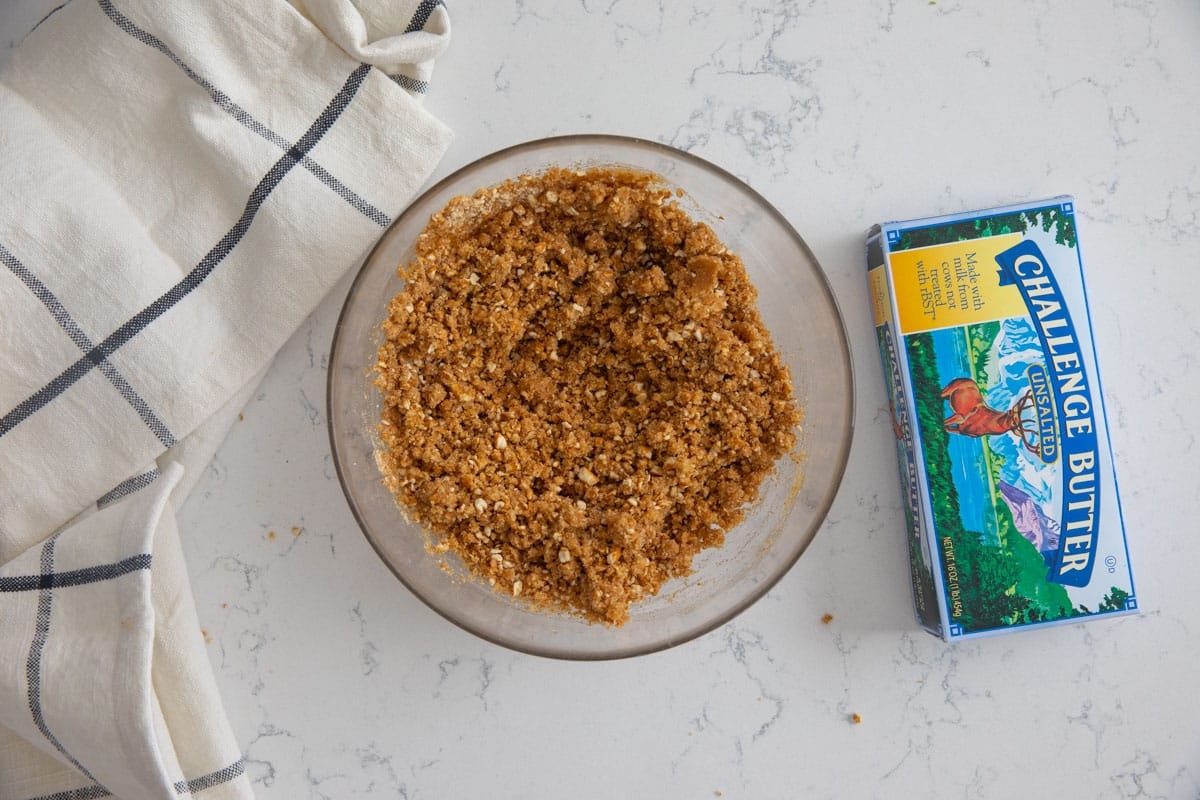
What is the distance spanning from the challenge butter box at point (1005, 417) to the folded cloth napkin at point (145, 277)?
2.65 ft

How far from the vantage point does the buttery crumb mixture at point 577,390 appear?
4.02ft

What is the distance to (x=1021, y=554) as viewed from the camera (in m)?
1.30

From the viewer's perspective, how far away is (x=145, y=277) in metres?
1.27

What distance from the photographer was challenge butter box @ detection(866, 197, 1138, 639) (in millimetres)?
1287

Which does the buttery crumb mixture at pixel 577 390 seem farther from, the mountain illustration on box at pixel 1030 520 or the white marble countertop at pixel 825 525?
the mountain illustration on box at pixel 1030 520

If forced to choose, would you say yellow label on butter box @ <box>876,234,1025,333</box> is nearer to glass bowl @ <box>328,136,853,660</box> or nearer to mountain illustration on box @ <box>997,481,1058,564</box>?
glass bowl @ <box>328,136,853,660</box>

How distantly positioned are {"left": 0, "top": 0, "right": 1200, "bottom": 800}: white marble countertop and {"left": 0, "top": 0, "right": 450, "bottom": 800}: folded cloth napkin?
0.09m

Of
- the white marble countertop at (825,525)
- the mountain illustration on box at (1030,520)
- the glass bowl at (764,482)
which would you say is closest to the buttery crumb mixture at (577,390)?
the glass bowl at (764,482)

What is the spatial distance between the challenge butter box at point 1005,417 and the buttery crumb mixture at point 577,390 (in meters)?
0.24

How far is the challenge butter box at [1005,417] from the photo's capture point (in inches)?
50.7

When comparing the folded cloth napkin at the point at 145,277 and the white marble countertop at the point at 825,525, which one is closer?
the folded cloth napkin at the point at 145,277

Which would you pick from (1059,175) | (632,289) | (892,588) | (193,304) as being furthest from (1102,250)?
(193,304)

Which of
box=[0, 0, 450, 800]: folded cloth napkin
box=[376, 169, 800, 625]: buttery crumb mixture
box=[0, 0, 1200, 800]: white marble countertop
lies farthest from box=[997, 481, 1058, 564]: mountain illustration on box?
box=[0, 0, 450, 800]: folded cloth napkin

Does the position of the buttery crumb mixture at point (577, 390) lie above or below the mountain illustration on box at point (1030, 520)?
above
